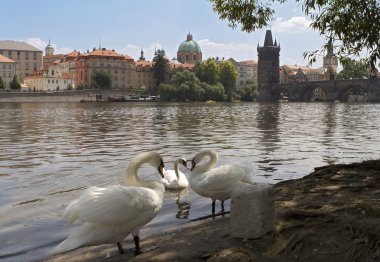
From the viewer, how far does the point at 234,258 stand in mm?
4719

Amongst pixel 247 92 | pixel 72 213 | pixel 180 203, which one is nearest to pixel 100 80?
pixel 247 92

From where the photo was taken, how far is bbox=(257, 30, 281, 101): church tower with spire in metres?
158

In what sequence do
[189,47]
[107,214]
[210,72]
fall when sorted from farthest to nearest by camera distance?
[189,47] < [210,72] < [107,214]

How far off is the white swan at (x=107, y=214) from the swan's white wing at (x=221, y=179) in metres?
1.91

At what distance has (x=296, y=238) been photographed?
5.01 metres

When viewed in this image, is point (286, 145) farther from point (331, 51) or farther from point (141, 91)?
point (141, 91)

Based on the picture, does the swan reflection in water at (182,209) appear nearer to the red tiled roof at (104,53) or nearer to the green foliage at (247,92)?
the green foliage at (247,92)

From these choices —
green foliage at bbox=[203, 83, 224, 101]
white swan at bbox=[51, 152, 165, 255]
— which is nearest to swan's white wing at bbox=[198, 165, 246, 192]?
white swan at bbox=[51, 152, 165, 255]

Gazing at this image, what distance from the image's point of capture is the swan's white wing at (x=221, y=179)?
7422 millimetres

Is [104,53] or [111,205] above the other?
[104,53]

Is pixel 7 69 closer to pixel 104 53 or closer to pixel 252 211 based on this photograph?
pixel 104 53

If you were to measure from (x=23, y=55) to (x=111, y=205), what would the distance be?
551 ft

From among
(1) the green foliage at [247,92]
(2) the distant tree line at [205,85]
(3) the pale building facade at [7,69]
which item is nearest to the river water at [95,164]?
(2) the distant tree line at [205,85]

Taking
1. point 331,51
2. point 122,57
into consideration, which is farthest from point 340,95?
point 331,51
